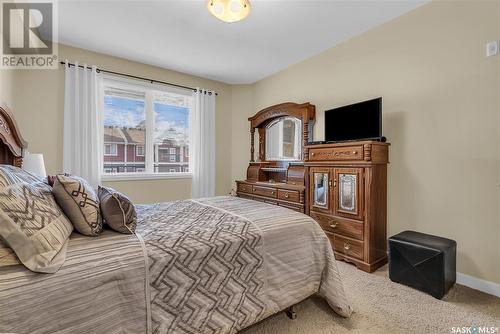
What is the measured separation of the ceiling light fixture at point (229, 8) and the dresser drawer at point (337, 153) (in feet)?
5.36

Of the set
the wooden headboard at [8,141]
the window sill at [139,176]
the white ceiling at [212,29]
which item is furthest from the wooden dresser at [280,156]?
the wooden headboard at [8,141]

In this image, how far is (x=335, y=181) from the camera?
Answer: 263 centimetres

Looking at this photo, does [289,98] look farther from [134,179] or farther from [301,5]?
[134,179]

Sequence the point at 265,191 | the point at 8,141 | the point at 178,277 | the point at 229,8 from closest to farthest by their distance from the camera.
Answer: the point at 178,277, the point at 8,141, the point at 229,8, the point at 265,191

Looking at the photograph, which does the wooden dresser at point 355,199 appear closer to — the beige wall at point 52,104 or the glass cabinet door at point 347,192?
Answer: the glass cabinet door at point 347,192

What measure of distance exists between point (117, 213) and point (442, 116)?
9.29 feet

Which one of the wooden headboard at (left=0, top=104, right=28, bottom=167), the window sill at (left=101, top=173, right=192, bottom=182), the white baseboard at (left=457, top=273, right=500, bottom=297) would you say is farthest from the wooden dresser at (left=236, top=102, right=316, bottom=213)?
the wooden headboard at (left=0, top=104, right=28, bottom=167)

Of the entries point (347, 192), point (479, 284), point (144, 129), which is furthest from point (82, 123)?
point (479, 284)

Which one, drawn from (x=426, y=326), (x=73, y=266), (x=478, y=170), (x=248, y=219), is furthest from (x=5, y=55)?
(x=478, y=170)

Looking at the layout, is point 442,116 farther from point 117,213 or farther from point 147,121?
point 147,121

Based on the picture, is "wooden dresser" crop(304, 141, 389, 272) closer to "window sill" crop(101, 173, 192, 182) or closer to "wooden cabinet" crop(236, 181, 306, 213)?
"wooden cabinet" crop(236, 181, 306, 213)

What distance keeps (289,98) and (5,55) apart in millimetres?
3432

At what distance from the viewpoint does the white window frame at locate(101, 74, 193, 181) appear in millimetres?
3448

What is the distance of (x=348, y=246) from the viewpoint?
99.2 inches
